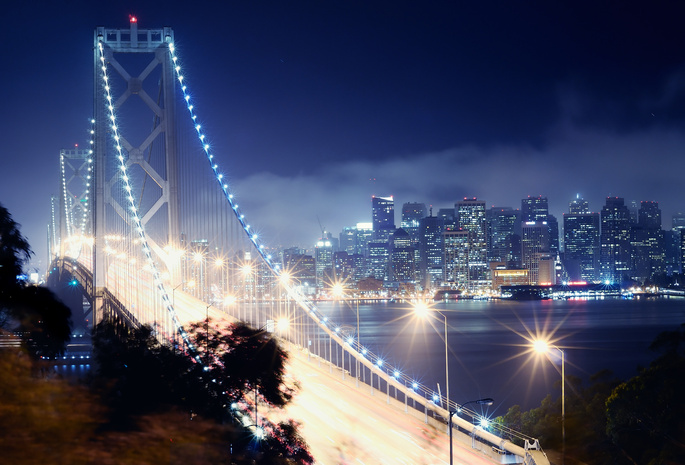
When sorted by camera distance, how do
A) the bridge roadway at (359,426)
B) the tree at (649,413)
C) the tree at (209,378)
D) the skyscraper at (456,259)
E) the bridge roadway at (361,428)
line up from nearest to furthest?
1. the tree at (209,378)
2. the bridge roadway at (361,428)
3. the bridge roadway at (359,426)
4. the tree at (649,413)
5. the skyscraper at (456,259)

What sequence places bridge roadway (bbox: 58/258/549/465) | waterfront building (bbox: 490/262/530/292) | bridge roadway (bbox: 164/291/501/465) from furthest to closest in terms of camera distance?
1. waterfront building (bbox: 490/262/530/292)
2. bridge roadway (bbox: 58/258/549/465)
3. bridge roadway (bbox: 164/291/501/465)

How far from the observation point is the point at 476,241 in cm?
15712

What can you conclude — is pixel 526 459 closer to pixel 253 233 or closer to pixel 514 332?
pixel 253 233

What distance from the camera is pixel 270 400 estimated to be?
869 centimetres

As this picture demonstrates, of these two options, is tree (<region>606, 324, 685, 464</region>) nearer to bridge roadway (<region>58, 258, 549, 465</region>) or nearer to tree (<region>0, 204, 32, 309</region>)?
bridge roadway (<region>58, 258, 549, 465</region>)

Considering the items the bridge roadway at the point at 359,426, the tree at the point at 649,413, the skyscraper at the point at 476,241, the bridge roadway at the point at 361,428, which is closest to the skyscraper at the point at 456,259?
the skyscraper at the point at 476,241

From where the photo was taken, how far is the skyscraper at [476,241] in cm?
14938

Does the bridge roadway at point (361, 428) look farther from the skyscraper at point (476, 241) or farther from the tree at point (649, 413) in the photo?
the skyscraper at point (476, 241)

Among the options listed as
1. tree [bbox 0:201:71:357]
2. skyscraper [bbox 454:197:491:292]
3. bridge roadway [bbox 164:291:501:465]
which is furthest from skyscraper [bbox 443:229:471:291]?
tree [bbox 0:201:71:357]

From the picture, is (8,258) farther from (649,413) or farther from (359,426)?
(649,413)

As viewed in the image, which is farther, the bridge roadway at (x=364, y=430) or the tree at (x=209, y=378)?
the bridge roadway at (x=364, y=430)

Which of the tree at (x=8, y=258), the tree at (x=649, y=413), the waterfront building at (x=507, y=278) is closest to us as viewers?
the tree at (x=8, y=258)

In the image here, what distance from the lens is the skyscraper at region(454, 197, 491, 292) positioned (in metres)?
149

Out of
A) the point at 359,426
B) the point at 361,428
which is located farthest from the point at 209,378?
the point at 359,426
